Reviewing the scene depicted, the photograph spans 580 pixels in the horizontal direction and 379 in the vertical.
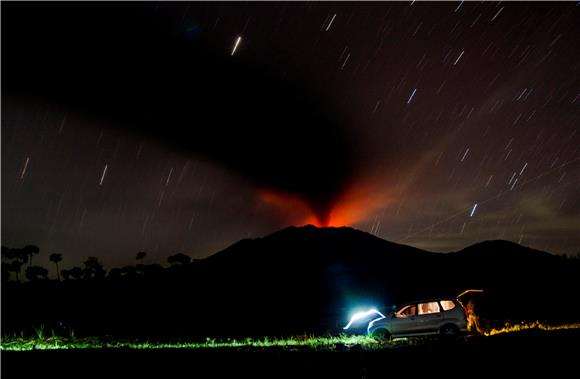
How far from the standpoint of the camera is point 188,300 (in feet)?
222

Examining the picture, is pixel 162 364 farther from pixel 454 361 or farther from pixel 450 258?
pixel 450 258

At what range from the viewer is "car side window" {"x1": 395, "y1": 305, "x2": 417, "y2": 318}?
18.1 meters

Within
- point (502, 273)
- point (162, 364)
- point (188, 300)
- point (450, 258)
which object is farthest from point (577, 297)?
point (450, 258)

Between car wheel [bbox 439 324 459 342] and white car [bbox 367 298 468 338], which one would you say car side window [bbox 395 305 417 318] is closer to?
white car [bbox 367 298 468 338]

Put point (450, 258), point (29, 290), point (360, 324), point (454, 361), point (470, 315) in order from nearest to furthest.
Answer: point (454, 361) → point (470, 315) → point (360, 324) → point (29, 290) → point (450, 258)

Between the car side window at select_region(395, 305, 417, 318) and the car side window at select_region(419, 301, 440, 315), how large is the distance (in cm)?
27

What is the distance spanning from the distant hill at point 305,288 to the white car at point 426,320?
4973 millimetres

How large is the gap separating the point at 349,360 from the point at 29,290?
3740 inches

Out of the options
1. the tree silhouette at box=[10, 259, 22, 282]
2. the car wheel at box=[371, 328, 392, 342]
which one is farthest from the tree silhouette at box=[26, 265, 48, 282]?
the car wheel at box=[371, 328, 392, 342]

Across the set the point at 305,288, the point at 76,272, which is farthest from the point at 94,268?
the point at 305,288

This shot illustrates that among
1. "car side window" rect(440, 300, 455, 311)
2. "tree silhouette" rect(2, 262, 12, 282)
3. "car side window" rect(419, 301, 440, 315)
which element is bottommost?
"tree silhouette" rect(2, 262, 12, 282)

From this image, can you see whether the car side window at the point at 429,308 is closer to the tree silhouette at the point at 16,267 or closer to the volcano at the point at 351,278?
the volcano at the point at 351,278

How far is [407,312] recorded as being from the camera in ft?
60.2

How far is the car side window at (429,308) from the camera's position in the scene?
1758 cm
